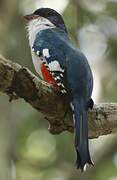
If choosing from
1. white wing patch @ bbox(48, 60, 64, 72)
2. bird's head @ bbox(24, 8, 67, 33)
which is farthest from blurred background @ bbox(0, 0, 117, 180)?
white wing patch @ bbox(48, 60, 64, 72)

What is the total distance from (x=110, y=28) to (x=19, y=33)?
1217mm

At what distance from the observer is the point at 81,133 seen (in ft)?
11.4

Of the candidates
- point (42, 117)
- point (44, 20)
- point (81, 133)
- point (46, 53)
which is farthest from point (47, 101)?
point (42, 117)

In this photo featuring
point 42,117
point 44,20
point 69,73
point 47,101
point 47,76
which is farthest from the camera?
point 42,117

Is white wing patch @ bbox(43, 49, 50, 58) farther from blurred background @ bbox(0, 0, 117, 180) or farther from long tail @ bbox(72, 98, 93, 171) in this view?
blurred background @ bbox(0, 0, 117, 180)

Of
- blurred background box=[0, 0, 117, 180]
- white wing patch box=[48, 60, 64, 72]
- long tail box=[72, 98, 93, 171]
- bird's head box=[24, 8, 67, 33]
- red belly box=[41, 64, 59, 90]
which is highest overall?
bird's head box=[24, 8, 67, 33]

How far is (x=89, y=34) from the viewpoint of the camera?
762 cm

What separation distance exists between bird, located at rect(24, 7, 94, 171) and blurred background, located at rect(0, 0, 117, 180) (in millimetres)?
2052

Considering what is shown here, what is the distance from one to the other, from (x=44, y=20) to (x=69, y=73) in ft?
2.70

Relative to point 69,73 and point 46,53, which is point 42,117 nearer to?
point 46,53

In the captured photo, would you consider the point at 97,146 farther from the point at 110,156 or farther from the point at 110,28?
the point at 110,28

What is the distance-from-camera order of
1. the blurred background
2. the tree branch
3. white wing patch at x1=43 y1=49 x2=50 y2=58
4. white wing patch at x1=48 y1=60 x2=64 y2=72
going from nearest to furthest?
the tree branch
white wing patch at x1=48 y1=60 x2=64 y2=72
white wing patch at x1=43 y1=49 x2=50 y2=58
the blurred background

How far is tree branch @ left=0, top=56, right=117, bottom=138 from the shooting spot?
3209 millimetres

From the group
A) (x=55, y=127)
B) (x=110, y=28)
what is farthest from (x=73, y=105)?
(x=110, y=28)
